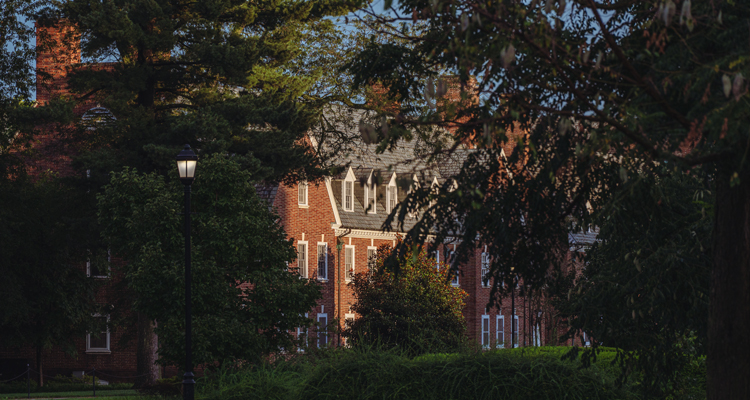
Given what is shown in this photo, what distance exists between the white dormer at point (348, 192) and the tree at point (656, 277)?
33.2m

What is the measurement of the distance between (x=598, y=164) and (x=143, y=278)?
14.0 metres

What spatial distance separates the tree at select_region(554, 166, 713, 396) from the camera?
11.7m

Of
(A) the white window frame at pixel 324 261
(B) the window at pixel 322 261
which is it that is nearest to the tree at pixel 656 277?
(A) the white window frame at pixel 324 261

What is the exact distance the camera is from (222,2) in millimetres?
29250

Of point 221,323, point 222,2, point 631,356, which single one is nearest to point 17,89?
point 222,2

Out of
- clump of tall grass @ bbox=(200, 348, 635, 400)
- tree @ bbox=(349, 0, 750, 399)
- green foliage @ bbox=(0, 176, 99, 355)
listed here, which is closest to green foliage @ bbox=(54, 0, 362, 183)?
green foliage @ bbox=(0, 176, 99, 355)

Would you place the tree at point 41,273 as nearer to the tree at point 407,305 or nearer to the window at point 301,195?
the window at point 301,195

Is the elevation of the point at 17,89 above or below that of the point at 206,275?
above

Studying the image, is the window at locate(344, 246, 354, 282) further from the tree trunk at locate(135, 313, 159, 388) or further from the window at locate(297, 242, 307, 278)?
the tree trunk at locate(135, 313, 159, 388)

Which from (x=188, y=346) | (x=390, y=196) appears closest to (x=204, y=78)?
(x=188, y=346)

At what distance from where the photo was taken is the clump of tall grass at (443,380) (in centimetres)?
1538

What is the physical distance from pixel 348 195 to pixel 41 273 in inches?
670

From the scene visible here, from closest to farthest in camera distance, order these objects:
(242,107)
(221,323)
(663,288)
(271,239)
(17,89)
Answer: (663,288) → (221,323) → (271,239) → (242,107) → (17,89)

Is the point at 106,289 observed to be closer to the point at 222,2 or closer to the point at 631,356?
the point at 222,2
